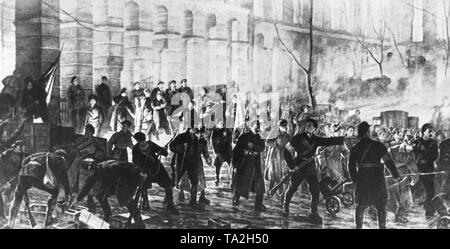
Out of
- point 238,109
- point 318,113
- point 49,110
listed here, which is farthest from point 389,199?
point 49,110

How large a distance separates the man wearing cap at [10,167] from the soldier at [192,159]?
107 inches

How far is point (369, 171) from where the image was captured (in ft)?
36.9

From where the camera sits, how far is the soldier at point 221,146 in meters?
11.4

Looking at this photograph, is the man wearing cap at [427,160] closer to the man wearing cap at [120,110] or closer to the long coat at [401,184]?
the long coat at [401,184]

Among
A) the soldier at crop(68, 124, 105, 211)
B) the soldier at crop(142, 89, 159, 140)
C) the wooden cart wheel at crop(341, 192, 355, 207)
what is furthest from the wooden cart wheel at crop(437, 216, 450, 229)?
the soldier at crop(68, 124, 105, 211)

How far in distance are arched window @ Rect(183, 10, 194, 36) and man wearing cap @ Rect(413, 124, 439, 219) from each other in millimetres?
4681

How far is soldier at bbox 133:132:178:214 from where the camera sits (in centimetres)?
1106

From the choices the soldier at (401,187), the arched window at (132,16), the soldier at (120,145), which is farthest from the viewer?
the soldier at (401,187)

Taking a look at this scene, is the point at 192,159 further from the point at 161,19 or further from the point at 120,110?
the point at 161,19

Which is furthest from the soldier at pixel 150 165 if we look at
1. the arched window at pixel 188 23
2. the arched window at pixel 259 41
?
the arched window at pixel 259 41

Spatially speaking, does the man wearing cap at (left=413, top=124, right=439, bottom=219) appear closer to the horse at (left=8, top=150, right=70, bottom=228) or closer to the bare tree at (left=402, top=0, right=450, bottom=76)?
the bare tree at (left=402, top=0, right=450, bottom=76)

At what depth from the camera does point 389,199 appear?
1140cm

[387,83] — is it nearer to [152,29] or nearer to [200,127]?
[200,127]

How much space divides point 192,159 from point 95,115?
1.92 m
